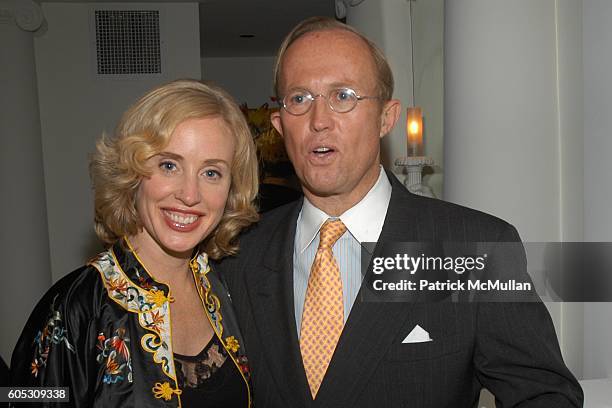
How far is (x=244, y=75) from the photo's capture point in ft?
35.9

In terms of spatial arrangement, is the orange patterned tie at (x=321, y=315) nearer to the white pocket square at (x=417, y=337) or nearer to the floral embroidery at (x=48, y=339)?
the white pocket square at (x=417, y=337)

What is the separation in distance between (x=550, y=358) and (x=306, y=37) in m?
1.05

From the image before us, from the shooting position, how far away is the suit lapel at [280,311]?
5.50 ft

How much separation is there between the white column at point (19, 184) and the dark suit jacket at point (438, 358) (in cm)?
478

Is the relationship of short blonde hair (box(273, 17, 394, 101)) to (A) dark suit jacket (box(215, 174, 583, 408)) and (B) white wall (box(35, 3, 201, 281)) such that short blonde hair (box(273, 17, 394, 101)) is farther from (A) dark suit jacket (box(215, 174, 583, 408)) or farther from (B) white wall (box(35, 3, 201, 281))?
(B) white wall (box(35, 3, 201, 281))

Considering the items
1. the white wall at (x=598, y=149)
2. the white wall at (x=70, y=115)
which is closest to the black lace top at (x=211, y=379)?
the white wall at (x=598, y=149)

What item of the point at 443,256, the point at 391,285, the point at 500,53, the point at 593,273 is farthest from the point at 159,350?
the point at 500,53

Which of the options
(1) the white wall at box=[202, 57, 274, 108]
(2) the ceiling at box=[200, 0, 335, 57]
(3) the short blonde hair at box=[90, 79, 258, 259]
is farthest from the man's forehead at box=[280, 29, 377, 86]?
(1) the white wall at box=[202, 57, 274, 108]

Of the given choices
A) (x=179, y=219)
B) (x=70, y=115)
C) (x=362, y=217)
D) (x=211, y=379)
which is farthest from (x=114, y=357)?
(x=70, y=115)

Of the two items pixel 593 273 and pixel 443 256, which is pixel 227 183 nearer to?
pixel 443 256

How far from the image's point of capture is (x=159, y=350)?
171cm

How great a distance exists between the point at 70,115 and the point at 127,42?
3.08 feet

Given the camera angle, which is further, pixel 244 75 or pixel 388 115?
pixel 244 75

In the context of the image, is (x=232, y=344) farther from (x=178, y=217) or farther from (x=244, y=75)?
(x=244, y=75)
